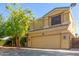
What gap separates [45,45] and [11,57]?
4.15 ft

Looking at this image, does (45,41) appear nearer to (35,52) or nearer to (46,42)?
(46,42)

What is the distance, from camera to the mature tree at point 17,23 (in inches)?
300

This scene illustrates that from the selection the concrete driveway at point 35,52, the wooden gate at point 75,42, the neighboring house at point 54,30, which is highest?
the neighboring house at point 54,30

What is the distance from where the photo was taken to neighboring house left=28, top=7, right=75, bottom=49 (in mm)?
7367

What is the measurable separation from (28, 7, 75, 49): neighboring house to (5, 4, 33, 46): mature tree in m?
0.21

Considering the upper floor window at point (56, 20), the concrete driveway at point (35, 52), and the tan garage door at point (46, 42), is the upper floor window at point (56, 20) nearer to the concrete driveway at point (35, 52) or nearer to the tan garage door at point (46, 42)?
the tan garage door at point (46, 42)

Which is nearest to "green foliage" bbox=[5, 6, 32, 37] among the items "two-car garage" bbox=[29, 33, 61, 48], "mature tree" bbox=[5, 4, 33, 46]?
"mature tree" bbox=[5, 4, 33, 46]

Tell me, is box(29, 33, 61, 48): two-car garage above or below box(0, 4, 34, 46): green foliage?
below

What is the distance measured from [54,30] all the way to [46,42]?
0.47m

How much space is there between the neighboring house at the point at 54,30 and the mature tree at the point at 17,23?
0.21 meters

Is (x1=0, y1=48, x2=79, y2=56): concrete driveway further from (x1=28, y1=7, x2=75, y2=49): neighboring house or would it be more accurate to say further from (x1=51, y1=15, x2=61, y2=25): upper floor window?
(x1=51, y1=15, x2=61, y2=25): upper floor window

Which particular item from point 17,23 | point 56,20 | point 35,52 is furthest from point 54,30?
point 17,23

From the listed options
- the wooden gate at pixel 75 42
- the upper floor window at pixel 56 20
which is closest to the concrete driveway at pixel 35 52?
the wooden gate at pixel 75 42

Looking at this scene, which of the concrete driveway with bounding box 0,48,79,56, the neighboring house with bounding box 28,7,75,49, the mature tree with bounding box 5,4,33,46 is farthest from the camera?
the mature tree with bounding box 5,4,33,46
